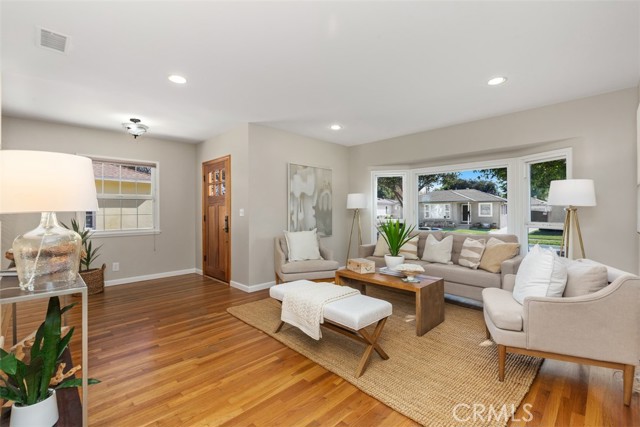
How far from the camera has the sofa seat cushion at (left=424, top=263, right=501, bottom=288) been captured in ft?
10.7

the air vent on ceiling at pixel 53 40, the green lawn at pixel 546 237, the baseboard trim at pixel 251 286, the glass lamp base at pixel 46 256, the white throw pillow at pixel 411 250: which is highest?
the air vent on ceiling at pixel 53 40

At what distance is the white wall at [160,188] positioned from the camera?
3.83 metres

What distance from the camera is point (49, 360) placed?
127cm

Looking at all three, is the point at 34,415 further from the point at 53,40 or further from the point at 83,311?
the point at 53,40

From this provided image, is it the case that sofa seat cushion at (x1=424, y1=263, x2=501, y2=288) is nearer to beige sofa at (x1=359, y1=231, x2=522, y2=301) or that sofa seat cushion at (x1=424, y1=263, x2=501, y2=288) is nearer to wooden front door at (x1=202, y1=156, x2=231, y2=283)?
beige sofa at (x1=359, y1=231, x2=522, y2=301)

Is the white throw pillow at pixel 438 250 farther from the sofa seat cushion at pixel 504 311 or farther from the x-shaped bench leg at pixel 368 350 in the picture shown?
the x-shaped bench leg at pixel 368 350

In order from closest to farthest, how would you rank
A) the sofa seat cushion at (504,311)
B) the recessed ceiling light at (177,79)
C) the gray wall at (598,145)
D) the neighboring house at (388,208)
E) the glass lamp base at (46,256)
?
the glass lamp base at (46,256), the sofa seat cushion at (504,311), the recessed ceiling light at (177,79), the gray wall at (598,145), the neighboring house at (388,208)

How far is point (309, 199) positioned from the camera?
499 cm

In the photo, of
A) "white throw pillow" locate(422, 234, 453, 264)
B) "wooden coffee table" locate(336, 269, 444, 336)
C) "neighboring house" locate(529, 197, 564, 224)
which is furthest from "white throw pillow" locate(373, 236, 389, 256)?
"neighboring house" locate(529, 197, 564, 224)

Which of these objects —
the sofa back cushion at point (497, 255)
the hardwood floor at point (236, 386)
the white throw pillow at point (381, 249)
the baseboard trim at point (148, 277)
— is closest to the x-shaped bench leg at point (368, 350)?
the hardwood floor at point (236, 386)

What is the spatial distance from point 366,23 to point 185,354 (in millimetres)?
2872

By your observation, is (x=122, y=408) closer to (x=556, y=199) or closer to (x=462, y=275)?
(x=462, y=275)

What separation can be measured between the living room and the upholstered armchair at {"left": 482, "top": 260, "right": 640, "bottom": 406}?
31 centimetres

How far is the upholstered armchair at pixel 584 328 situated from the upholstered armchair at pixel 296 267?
236 cm
